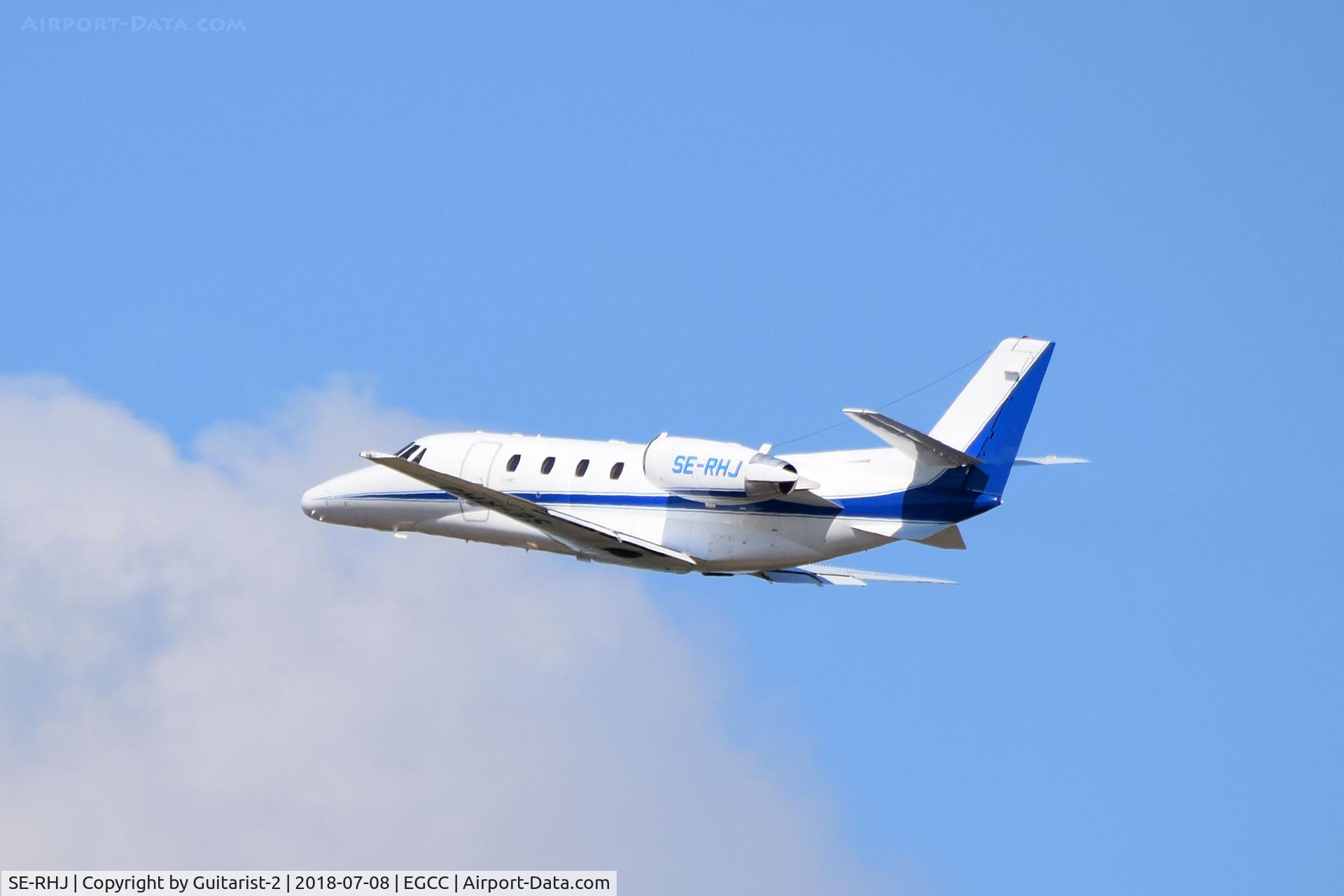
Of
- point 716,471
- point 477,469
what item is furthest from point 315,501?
point 716,471

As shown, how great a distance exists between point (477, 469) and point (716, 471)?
658 centimetres

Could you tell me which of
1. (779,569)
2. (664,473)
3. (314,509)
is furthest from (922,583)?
(314,509)

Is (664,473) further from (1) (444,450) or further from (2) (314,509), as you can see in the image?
(2) (314,509)

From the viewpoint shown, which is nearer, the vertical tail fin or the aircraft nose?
the vertical tail fin

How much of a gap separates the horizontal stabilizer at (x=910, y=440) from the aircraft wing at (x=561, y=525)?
5308 mm

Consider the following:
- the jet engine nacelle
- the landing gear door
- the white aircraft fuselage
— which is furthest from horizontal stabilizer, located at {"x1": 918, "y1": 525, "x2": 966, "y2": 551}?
the landing gear door

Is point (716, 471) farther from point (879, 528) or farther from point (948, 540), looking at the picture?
point (948, 540)

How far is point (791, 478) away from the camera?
144ft

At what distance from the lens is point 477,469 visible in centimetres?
4909

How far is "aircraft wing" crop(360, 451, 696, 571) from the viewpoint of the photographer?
43.9 m

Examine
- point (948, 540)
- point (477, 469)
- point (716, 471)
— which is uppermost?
point (477, 469)

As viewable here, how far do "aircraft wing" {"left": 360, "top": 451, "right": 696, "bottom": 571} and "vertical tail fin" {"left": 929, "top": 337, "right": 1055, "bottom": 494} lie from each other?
234 inches

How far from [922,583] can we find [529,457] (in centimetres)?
857

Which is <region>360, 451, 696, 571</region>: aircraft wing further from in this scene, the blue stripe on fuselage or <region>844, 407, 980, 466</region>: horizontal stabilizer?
<region>844, 407, 980, 466</region>: horizontal stabilizer
